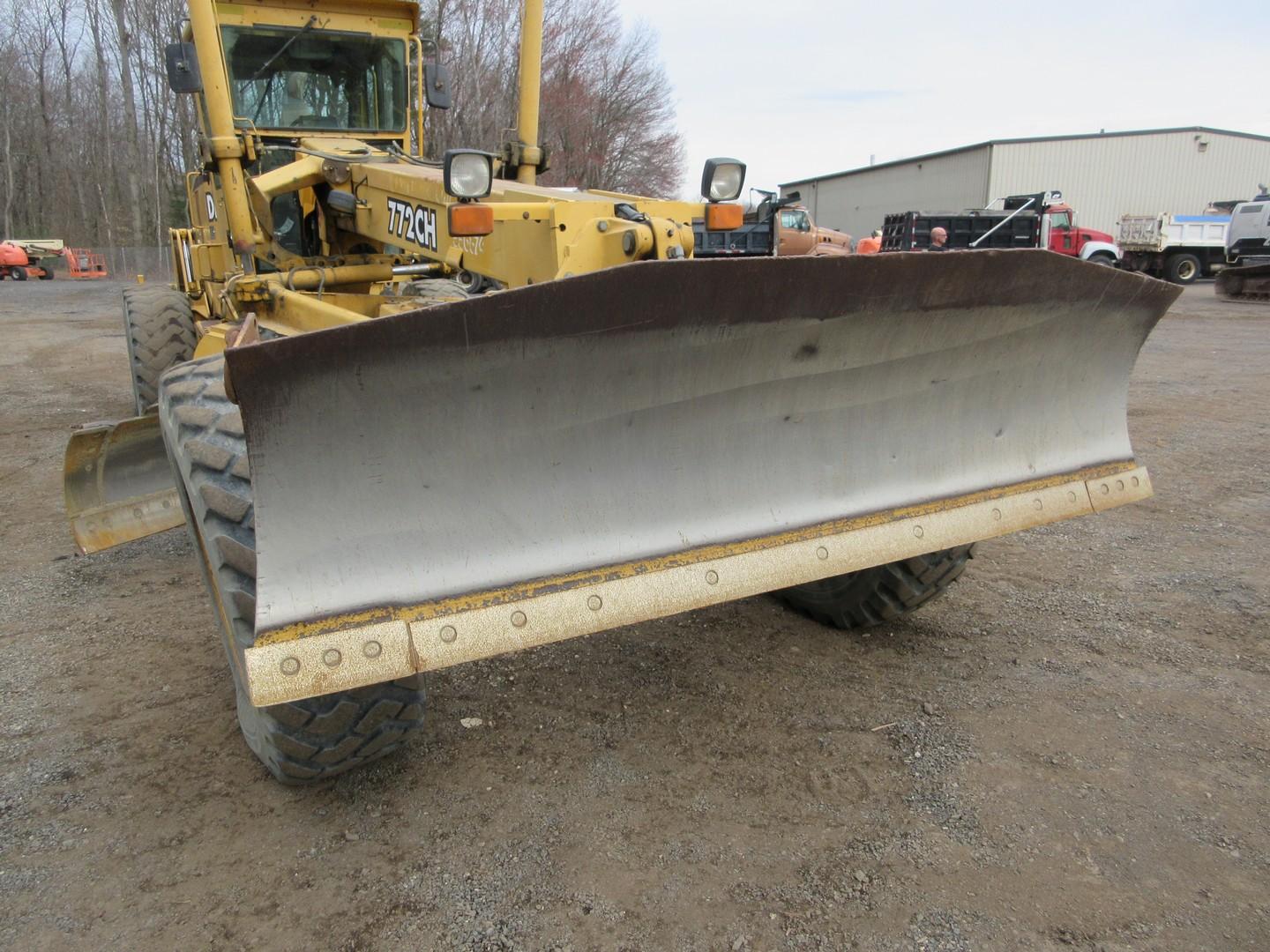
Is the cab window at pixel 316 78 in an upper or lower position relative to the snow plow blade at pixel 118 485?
upper

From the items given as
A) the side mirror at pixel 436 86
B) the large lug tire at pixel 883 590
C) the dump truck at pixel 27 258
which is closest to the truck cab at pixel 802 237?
the side mirror at pixel 436 86

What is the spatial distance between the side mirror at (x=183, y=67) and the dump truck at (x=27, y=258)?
3462 cm

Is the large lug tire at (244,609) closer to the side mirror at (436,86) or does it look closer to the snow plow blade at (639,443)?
the snow plow blade at (639,443)

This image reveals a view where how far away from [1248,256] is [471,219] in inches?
1081

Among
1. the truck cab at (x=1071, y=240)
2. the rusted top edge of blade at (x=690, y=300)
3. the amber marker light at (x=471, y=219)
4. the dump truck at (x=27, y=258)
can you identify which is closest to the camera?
the rusted top edge of blade at (x=690, y=300)

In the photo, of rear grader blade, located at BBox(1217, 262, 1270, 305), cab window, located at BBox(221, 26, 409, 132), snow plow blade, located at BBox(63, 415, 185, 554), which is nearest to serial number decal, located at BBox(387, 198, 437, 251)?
snow plow blade, located at BBox(63, 415, 185, 554)

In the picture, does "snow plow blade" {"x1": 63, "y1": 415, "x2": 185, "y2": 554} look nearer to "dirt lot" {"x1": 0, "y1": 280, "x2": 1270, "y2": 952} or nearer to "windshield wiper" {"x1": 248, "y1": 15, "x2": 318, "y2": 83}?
"dirt lot" {"x1": 0, "y1": 280, "x2": 1270, "y2": 952}

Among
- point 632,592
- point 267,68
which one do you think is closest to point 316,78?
point 267,68

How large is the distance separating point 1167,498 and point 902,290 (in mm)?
4167

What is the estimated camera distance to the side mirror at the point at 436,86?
5.36 metres

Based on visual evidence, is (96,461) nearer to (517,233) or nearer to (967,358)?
(517,233)

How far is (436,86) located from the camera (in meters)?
5.38

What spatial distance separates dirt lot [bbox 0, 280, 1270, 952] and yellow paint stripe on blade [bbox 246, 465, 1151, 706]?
646mm

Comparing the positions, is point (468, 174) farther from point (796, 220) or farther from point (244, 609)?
point (796, 220)
